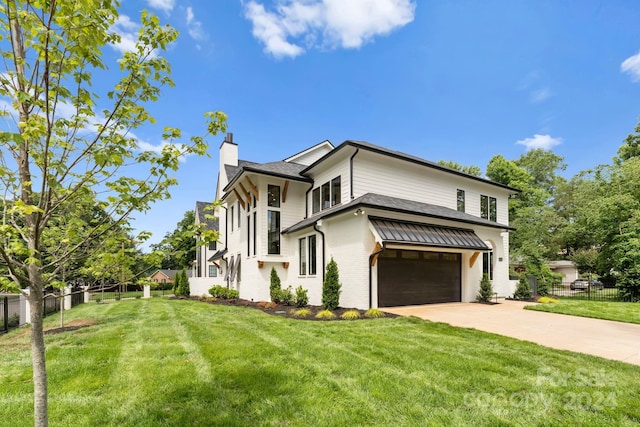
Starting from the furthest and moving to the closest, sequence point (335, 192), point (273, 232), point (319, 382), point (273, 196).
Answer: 1. point (273, 196)
2. point (273, 232)
3. point (335, 192)
4. point (319, 382)

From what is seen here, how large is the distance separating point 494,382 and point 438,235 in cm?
907

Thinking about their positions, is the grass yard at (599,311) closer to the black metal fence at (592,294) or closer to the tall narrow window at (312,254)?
the tall narrow window at (312,254)

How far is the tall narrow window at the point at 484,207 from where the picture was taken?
18517 mm

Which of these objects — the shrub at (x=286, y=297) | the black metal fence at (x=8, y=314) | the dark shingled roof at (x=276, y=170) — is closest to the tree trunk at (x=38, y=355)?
the black metal fence at (x=8, y=314)

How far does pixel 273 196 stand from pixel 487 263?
1200cm

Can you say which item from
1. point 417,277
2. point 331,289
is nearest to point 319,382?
point 331,289

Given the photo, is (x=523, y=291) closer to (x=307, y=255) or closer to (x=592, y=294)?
(x=307, y=255)

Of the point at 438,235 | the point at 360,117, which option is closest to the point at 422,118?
the point at 360,117

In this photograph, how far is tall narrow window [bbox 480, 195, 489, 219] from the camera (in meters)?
18.5

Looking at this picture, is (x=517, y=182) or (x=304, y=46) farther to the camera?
(x=517, y=182)

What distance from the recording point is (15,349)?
21.6 feet

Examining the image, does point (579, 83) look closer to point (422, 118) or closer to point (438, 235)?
point (422, 118)

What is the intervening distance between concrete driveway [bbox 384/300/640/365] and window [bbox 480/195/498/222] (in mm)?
7885

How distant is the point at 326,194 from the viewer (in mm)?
15070
